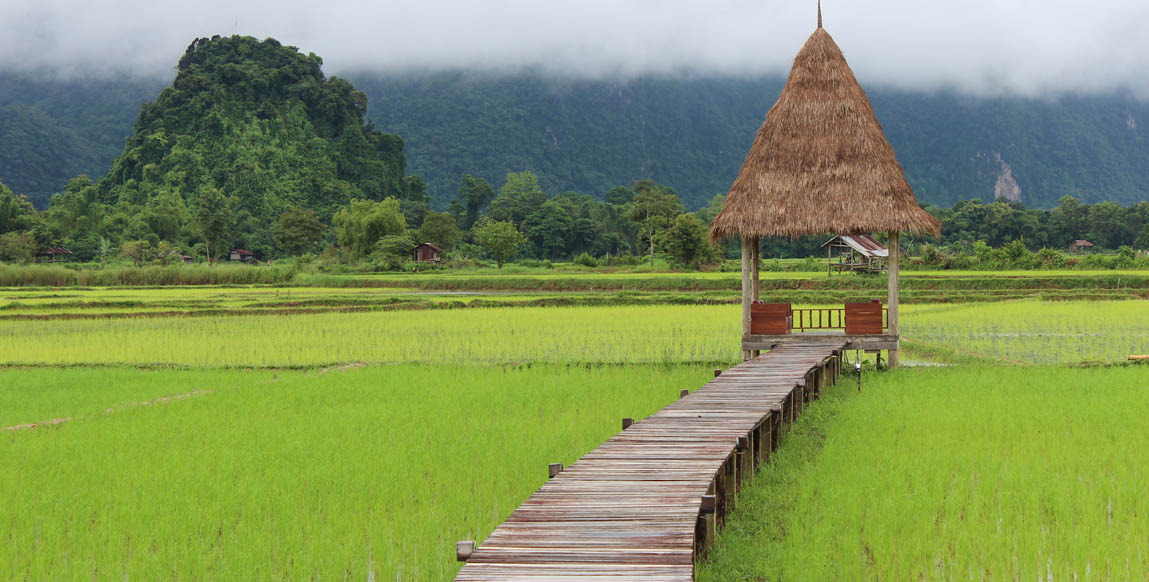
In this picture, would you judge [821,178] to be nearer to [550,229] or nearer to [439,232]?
[439,232]

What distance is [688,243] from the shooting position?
47781 mm

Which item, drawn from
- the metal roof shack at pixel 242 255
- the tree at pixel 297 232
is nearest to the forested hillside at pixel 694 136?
the metal roof shack at pixel 242 255

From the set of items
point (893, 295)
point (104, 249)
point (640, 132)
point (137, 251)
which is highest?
point (640, 132)

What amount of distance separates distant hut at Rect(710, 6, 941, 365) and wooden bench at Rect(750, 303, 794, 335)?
261 mm

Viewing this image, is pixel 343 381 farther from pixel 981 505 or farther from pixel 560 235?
pixel 560 235

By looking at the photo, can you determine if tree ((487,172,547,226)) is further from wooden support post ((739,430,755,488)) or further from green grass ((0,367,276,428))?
wooden support post ((739,430,755,488))

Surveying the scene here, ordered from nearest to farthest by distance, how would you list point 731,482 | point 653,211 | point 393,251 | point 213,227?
point 731,482, point 393,251, point 653,211, point 213,227

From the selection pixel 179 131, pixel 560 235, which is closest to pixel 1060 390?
pixel 560 235

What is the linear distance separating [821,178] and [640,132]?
157081 mm

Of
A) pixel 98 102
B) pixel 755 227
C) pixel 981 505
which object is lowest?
pixel 981 505

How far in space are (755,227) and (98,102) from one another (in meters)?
186

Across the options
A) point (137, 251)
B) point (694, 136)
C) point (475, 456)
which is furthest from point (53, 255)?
point (694, 136)

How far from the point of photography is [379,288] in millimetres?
40531

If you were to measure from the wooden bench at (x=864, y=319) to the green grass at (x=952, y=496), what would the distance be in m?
3.78
